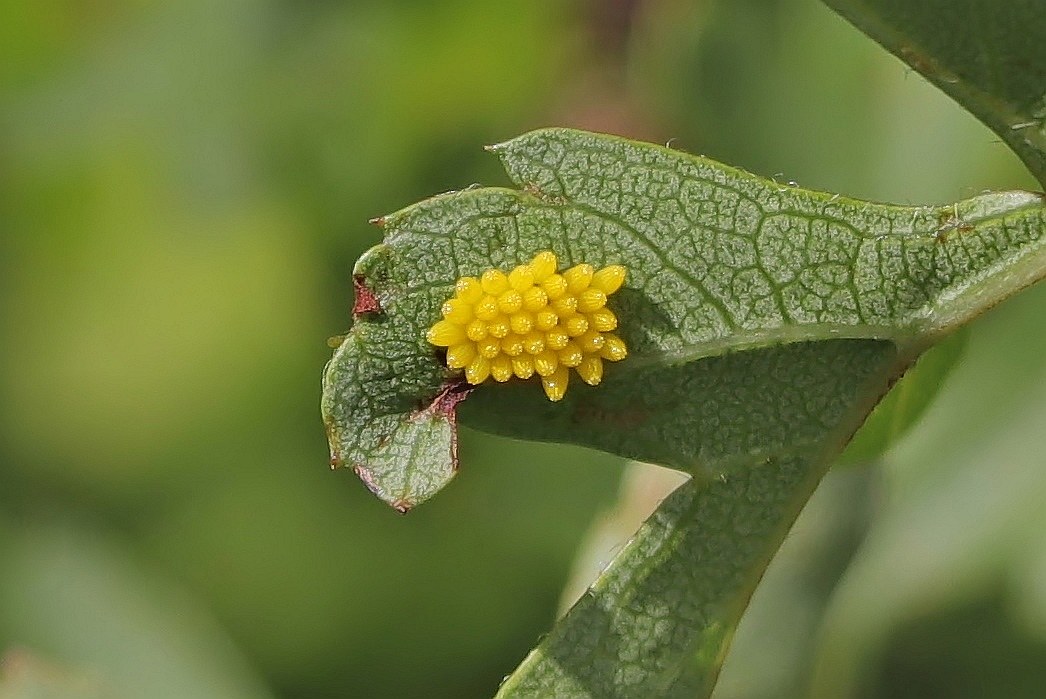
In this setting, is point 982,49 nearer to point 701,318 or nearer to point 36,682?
point 701,318

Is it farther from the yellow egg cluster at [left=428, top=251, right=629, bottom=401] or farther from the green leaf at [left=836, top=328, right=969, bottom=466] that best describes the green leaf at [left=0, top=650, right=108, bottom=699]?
the green leaf at [left=836, top=328, right=969, bottom=466]

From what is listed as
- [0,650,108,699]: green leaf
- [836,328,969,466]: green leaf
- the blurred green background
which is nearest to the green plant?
[836,328,969,466]: green leaf

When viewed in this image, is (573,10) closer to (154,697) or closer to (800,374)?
(154,697)

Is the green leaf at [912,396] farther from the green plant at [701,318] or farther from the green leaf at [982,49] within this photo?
the green leaf at [982,49]

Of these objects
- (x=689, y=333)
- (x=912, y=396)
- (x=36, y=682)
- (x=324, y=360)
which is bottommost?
(x=912, y=396)

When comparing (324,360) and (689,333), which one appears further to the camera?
(324,360)

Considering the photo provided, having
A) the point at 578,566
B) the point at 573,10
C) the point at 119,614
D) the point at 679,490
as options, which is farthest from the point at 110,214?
the point at 679,490

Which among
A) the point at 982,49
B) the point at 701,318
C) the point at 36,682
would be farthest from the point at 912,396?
the point at 36,682

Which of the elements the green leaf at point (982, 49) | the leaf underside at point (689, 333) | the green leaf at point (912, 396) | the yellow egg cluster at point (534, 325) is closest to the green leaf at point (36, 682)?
the leaf underside at point (689, 333)
